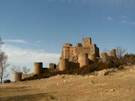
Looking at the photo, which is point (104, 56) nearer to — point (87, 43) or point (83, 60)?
point (83, 60)

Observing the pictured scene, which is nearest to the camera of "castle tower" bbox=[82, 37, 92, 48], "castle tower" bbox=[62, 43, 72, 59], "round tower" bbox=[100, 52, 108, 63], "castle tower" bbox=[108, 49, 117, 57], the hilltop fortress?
the hilltop fortress

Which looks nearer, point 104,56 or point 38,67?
point 104,56

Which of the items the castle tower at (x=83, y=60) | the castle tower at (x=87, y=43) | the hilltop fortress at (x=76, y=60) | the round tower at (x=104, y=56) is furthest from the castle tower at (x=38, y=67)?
the round tower at (x=104, y=56)

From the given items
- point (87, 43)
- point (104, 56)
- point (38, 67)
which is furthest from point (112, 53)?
point (38, 67)

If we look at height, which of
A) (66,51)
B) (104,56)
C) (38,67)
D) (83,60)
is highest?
(66,51)

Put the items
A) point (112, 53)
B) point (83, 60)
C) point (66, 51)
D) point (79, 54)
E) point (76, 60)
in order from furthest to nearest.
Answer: point (66, 51) < point (76, 60) < point (79, 54) < point (112, 53) < point (83, 60)

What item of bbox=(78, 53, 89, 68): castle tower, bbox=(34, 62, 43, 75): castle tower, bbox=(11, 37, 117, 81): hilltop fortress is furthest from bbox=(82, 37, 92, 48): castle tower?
bbox=(34, 62, 43, 75): castle tower

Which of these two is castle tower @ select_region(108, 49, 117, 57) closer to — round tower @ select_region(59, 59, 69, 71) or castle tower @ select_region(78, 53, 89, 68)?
castle tower @ select_region(78, 53, 89, 68)

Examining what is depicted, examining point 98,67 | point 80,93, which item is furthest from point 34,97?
point 98,67

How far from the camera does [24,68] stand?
3556 inches

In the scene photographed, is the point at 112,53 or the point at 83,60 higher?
the point at 112,53

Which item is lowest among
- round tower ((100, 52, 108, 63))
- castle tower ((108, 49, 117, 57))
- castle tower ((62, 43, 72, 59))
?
round tower ((100, 52, 108, 63))

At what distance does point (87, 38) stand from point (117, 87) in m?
51.9

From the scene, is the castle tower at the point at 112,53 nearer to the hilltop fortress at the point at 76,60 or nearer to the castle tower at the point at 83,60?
the hilltop fortress at the point at 76,60
